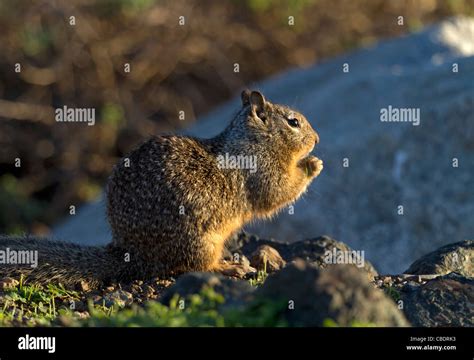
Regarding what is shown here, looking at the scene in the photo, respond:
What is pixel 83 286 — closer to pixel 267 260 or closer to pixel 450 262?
pixel 267 260

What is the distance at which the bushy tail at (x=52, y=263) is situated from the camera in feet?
25.0

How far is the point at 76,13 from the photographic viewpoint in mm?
16969

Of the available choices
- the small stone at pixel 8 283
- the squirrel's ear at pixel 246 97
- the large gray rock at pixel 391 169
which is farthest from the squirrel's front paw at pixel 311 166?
the small stone at pixel 8 283

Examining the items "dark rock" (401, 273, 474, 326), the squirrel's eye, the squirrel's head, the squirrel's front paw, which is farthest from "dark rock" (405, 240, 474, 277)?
the squirrel's eye

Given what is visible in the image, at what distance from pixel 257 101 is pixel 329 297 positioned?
3.54 m

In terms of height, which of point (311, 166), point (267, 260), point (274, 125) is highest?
point (274, 125)

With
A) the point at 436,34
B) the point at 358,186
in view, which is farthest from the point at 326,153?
the point at 436,34

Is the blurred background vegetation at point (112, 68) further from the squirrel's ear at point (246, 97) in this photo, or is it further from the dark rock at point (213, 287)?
the dark rock at point (213, 287)

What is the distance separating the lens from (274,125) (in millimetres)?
8727

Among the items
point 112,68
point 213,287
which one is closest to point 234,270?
point 213,287

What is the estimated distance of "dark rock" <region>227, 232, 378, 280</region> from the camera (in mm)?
8497

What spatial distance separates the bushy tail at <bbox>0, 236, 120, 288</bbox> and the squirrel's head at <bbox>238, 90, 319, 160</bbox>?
1814mm

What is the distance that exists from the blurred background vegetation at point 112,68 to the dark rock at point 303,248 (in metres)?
8.23
